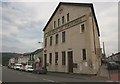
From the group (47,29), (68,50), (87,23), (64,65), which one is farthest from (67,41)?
(47,29)

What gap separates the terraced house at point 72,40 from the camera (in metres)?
30.5

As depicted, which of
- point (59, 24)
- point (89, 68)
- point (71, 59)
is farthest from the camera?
point (59, 24)

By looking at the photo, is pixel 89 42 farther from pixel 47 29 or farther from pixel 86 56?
pixel 47 29

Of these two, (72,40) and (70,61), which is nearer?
(72,40)

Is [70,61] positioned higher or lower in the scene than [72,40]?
lower

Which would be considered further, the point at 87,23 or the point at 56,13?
the point at 56,13

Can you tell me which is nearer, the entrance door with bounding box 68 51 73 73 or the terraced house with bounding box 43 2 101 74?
the terraced house with bounding box 43 2 101 74

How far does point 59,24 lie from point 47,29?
20.4ft

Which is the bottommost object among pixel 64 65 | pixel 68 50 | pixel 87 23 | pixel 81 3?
pixel 64 65

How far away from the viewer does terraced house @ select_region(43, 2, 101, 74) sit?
30.5m

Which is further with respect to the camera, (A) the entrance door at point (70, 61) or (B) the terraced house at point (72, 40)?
(A) the entrance door at point (70, 61)

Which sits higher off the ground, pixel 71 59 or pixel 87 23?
pixel 87 23

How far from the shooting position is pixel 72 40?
114 ft

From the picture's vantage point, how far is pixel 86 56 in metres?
30.7
